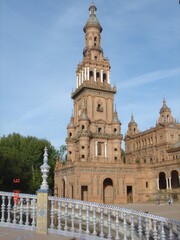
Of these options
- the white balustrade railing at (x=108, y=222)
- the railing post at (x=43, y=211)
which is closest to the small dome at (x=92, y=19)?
the white balustrade railing at (x=108, y=222)

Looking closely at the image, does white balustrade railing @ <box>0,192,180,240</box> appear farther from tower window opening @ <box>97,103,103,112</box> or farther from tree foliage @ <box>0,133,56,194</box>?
tower window opening @ <box>97,103,103,112</box>

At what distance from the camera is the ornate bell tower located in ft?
139

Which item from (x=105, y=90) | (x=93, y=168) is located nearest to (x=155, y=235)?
(x=93, y=168)

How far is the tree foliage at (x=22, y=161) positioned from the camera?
3028 centimetres

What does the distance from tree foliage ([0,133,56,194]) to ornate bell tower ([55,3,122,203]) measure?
6843 millimetres

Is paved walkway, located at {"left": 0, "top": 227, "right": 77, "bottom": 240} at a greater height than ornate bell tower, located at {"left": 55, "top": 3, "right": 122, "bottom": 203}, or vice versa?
ornate bell tower, located at {"left": 55, "top": 3, "right": 122, "bottom": 203}

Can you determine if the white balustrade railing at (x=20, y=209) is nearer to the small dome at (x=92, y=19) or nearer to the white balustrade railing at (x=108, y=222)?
the white balustrade railing at (x=108, y=222)

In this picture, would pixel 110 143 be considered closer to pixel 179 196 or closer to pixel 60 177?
pixel 60 177

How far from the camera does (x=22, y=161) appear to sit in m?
34.6

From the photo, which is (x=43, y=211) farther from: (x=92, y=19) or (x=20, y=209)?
(x=92, y=19)

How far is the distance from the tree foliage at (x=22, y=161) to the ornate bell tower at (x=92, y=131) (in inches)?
269

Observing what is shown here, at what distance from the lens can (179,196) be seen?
4147cm

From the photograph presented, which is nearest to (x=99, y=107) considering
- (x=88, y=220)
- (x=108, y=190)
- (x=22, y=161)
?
(x=108, y=190)

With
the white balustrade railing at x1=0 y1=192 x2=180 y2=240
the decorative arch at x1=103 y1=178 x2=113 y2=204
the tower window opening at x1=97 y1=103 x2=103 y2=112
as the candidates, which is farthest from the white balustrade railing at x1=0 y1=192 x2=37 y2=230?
the tower window opening at x1=97 y1=103 x2=103 y2=112
